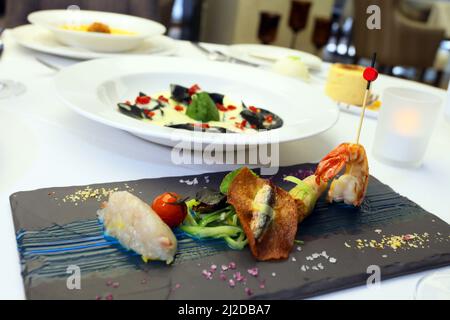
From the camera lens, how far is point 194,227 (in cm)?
66

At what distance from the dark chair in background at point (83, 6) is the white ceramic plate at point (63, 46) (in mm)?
543

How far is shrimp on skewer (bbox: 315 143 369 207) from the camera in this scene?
29.7 inches

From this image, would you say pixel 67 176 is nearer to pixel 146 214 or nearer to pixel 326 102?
pixel 146 214

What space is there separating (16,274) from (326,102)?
79 centimetres

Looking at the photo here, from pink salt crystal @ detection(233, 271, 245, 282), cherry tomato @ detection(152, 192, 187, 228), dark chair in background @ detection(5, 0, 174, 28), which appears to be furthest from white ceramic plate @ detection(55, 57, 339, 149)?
dark chair in background @ detection(5, 0, 174, 28)

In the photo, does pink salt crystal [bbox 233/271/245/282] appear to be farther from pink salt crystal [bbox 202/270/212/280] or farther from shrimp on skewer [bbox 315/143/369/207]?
shrimp on skewer [bbox 315/143/369/207]

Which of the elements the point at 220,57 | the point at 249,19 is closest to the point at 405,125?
the point at 220,57

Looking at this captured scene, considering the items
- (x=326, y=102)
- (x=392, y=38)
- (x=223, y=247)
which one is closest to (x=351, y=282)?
(x=223, y=247)

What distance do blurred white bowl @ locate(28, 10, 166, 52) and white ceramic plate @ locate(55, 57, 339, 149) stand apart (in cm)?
20

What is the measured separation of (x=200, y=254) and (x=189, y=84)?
784mm

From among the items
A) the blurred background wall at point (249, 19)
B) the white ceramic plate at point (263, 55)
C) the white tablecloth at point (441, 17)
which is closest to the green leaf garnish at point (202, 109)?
the white ceramic plate at point (263, 55)

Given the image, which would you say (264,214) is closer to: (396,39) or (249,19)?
(249,19)

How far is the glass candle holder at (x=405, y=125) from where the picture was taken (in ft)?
3.24

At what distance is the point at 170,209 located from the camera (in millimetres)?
644
